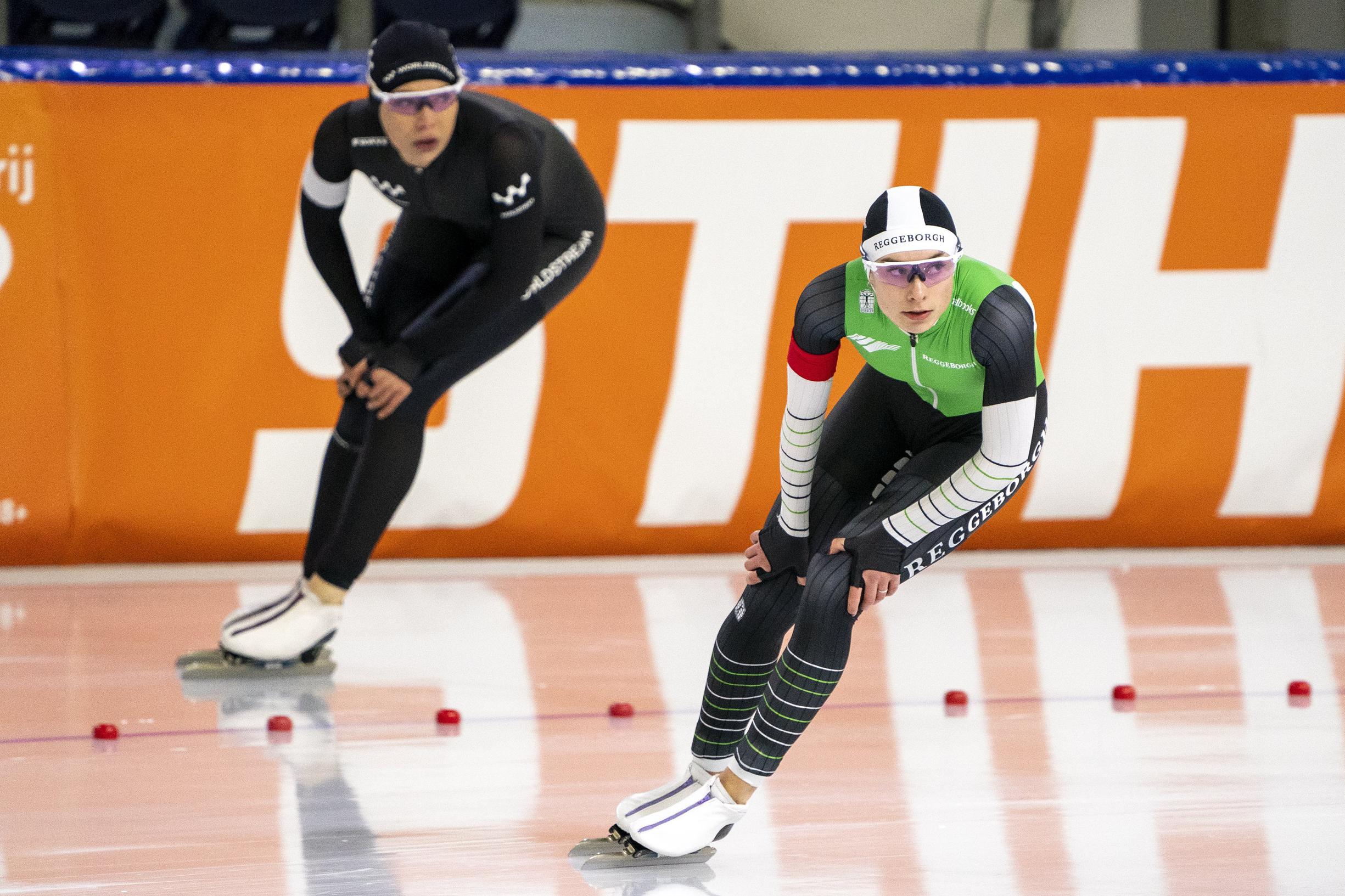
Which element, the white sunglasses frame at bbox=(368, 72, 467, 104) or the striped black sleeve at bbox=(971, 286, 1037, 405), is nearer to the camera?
the striped black sleeve at bbox=(971, 286, 1037, 405)

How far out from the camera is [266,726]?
3475mm

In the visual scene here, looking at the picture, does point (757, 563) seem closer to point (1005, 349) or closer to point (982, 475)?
point (982, 475)

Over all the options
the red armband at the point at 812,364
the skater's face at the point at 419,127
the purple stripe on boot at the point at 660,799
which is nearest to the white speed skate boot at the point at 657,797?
the purple stripe on boot at the point at 660,799

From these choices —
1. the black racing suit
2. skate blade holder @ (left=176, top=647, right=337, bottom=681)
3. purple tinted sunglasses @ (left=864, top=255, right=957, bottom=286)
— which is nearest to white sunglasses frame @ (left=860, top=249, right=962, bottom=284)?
purple tinted sunglasses @ (left=864, top=255, right=957, bottom=286)

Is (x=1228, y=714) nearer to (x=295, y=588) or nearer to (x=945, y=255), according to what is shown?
(x=945, y=255)

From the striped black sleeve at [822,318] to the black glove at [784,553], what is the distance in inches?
12.2

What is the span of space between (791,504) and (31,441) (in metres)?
3.43

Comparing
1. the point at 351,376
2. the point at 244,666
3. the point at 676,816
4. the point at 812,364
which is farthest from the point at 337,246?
the point at 676,816

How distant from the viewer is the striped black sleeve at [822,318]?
Result: 2631mm

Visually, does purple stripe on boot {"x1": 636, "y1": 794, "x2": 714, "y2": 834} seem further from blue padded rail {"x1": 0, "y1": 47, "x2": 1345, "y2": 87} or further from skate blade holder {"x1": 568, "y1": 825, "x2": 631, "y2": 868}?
blue padded rail {"x1": 0, "y1": 47, "x2": 1345, "y2": 87}

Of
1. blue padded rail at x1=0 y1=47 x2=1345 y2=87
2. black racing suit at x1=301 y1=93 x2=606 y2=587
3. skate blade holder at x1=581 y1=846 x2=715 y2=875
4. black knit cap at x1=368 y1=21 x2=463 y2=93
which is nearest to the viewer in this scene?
skate blade holder at x1=581 y1=846 x2=715 y2=875

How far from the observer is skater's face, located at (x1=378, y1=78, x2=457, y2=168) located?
3609 mm

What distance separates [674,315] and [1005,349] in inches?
122

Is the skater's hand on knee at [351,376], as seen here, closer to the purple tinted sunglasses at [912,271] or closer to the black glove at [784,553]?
the black glove at [784,553]
